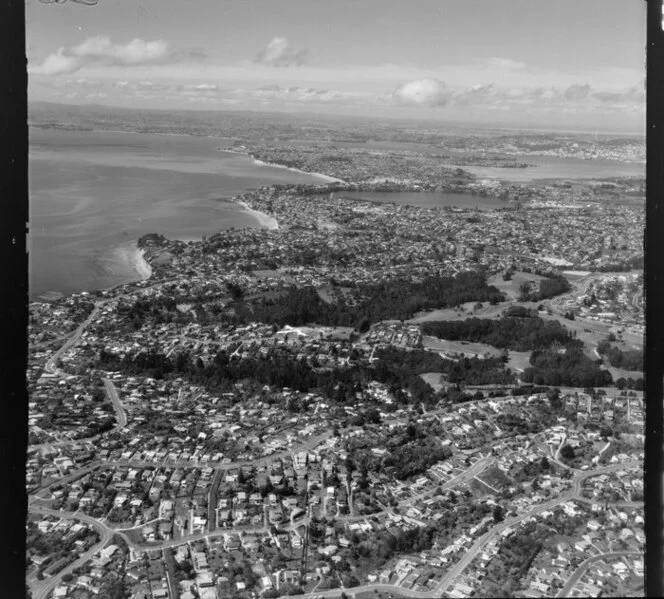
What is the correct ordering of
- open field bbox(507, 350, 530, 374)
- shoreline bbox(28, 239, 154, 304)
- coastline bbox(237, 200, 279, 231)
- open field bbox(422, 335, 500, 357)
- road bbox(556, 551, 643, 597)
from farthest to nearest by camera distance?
coastline bbox(237, 200, 279, 231)
shoreline bbox(28, 239, 154, 304)
open field bbox(422, 335, 500, 357)
open field bbox(507, 350, 530, 374)
road bbox(556, 551, 643, 597)

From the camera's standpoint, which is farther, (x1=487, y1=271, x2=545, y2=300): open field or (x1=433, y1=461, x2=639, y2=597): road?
(x1=487, y1=271, x2=545, y2=300): open field

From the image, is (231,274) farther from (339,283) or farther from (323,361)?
(323,361)

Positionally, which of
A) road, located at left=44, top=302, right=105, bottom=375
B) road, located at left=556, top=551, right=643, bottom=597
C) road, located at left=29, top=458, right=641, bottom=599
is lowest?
road, located at left=29, top=458, right=641, bottom=599

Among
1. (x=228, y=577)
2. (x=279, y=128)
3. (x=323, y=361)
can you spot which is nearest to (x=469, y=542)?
(x=228, y=577)

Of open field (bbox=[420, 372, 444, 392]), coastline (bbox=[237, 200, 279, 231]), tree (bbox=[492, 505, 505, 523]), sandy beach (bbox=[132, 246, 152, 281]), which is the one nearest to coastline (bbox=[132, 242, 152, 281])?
sandy beach (bbox=[132, 246, 152, 281])

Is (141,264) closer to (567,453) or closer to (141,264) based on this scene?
(141,264)

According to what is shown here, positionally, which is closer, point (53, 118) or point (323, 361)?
point (53, 118)

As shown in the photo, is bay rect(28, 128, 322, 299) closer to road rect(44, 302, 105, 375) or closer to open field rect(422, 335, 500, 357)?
road rect(44, 302, 105, 375)

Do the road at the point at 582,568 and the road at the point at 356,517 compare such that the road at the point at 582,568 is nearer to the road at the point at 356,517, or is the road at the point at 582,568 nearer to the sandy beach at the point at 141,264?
the road at the point at 356,517
